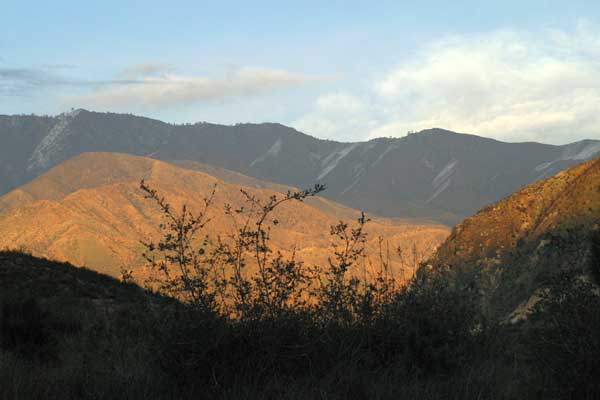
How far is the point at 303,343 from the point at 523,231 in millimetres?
83102

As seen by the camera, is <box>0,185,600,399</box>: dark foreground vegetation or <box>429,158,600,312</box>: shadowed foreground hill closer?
<box>0,185,600,399</box>: dark foreground vegetation

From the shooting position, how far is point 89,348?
8.75 meters

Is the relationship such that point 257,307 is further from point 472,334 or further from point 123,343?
point 472,334

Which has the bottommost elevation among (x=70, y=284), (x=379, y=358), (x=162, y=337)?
(x=70, y=284)

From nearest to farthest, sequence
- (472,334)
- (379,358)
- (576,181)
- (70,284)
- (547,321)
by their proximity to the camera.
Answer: (547,321) → (379,358) → (472,334) → (70,284) → (576,181)

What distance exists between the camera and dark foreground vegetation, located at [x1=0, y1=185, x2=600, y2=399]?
5.62 meters

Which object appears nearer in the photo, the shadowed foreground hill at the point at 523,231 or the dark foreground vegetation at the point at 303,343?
the dark foreground vegetation at the point at 303,343

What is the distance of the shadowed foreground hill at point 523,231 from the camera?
206 feet

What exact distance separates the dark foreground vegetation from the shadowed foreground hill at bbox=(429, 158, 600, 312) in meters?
46.9

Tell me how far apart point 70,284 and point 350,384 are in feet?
54.5

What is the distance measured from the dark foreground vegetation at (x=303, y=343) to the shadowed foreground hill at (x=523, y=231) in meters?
46.9

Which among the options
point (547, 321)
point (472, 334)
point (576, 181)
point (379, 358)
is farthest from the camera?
point (576, 181)

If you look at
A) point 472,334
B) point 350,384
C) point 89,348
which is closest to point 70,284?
point 89,348

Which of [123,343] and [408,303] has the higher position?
[408,303]
